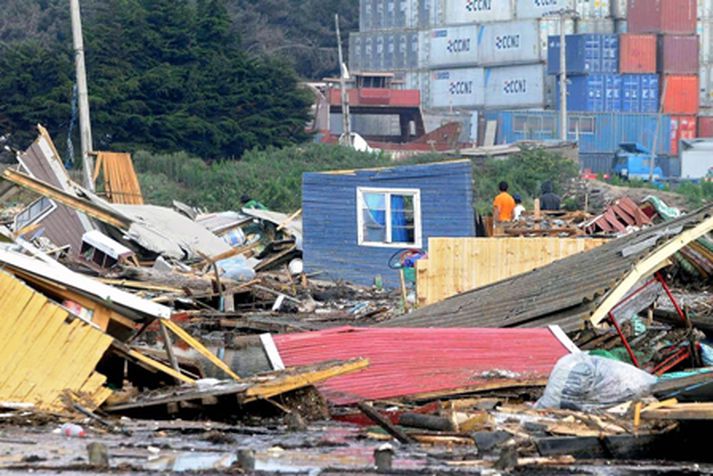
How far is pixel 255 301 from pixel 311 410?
9.53m

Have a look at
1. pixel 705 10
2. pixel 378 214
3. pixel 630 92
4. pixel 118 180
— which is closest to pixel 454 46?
pixel 630 92

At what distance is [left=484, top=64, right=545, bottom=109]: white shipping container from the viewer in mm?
80125

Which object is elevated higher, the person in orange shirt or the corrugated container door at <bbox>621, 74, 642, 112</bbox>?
the person in orange shirt

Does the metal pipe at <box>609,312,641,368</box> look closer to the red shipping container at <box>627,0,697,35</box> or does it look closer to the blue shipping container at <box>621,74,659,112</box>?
the blue shipping container at <box>621,74,659,112</box>

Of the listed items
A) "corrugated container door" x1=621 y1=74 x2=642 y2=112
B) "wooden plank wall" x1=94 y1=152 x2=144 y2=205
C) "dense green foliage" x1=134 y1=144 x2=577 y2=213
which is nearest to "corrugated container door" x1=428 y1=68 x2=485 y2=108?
"corrugated container door" x1=621 y1=74 x2=642 y2=112

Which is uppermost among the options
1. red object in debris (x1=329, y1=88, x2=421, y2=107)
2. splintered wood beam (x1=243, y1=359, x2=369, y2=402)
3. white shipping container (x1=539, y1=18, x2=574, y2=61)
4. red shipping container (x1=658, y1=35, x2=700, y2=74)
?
splintered wood beam (x1=243, y1=359, x2=369, y2=402)

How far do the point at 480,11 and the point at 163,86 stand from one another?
3454cm

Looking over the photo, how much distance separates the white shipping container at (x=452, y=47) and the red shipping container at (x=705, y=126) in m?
12.6

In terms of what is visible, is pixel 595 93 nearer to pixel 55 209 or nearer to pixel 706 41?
pixel 706 41

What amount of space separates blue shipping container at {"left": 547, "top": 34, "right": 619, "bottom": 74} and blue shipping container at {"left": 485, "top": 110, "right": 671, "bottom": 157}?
215cm

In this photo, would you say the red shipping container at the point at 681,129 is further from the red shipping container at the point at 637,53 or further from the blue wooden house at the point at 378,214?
the blue wooden house at the point at 378,214

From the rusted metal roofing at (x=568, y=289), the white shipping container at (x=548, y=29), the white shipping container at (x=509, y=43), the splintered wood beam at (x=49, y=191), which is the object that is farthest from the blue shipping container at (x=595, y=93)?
the rusted metal roofing at (x=568, y=289)

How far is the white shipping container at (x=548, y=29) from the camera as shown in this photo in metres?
80.3

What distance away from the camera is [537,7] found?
81938mm
